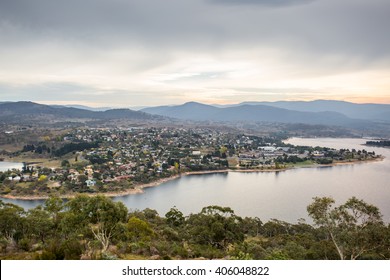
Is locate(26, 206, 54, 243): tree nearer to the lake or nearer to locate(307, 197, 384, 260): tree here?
locate(307, 197, 384, 260): tree

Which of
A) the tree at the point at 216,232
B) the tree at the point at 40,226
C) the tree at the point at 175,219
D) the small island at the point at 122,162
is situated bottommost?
the small island at the point at 122,162

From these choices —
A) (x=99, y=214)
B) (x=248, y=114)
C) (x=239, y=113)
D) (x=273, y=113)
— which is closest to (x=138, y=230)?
(x=99, y=214)

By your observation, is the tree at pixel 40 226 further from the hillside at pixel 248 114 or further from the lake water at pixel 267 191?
the hillside at pixel 248 114

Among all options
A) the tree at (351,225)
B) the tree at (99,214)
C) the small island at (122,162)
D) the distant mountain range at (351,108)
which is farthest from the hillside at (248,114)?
the tree at (99,214)

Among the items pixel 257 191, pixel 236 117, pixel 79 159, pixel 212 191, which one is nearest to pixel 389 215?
pixel 257 191

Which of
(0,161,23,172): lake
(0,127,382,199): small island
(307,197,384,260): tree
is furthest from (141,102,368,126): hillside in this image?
(307,197,384,260): tree

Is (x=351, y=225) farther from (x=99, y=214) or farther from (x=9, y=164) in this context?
(x=9, y=164)
